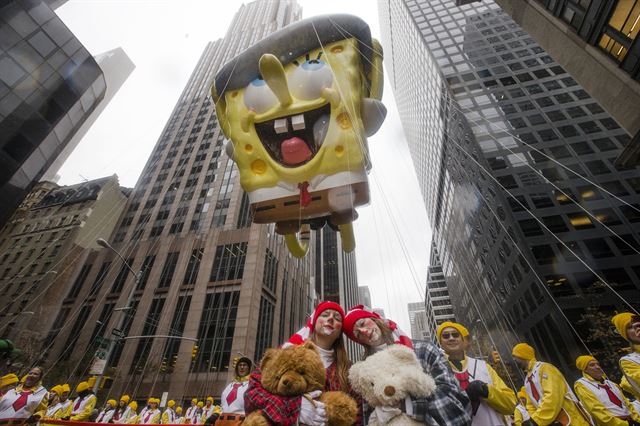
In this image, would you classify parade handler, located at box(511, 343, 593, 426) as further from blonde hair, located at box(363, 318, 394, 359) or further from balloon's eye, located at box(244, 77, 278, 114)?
balloon's eye, located at box(244, 77, 278, 114)

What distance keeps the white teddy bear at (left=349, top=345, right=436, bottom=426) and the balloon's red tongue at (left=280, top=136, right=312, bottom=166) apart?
2591 mm

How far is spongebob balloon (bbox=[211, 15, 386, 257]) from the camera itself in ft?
11.5

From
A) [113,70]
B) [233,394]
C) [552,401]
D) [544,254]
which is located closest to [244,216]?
[233,394]

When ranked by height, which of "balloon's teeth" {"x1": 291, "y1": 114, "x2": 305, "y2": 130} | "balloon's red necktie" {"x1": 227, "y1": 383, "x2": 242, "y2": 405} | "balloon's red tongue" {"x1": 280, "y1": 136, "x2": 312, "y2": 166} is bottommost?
"balloon's red necktie" {"x1": 227, "y1": 383, "x2": 242, "y2": 405}

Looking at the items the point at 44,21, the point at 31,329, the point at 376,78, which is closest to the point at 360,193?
the point at 376,78

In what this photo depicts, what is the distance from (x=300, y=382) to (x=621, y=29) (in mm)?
12026

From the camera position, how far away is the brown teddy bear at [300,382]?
165 cm

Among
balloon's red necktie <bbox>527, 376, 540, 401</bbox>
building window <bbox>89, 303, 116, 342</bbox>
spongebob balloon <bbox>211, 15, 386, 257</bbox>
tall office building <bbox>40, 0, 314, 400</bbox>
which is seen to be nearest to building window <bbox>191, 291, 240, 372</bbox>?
tall office building <bbox>40, 0, 314, 400</bbox>

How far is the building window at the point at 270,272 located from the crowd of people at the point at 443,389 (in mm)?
22151

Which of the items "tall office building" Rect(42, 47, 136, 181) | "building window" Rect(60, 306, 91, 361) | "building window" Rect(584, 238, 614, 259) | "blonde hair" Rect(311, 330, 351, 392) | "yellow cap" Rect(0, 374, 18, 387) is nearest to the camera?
"blonde hair" Rect(311, 330, 351, 392)

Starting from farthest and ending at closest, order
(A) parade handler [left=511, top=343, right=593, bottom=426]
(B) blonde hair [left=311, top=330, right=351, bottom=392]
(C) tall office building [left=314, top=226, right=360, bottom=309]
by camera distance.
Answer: (C) tall office building [left=314, top=226, right=360, bottom=309], (A) parade handler [left=511, top=343, right=593, bottom=426], (B) blonde hair [left=311, top=330, right=351, bottom=392]


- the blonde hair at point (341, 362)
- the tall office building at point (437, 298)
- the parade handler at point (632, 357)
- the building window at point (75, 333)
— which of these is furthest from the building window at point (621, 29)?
the tall office building at point (437, 298)

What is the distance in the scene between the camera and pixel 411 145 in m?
64.4

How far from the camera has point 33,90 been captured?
11.1 meters
